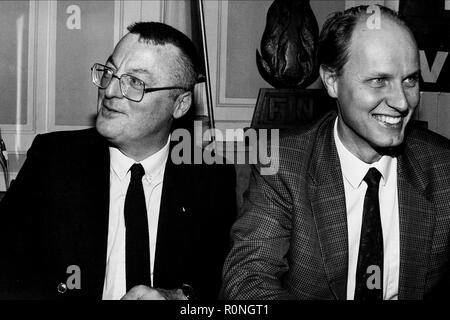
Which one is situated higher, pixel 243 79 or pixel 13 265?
pixel 243 79

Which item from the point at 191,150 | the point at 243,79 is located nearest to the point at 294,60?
the point at 243,79

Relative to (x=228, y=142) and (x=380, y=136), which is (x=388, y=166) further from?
(x=228, y=142)

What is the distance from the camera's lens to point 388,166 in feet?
4.87

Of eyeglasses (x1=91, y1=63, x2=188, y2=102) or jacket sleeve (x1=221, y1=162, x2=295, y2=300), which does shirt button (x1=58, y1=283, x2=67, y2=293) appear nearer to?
jacket sleeve (x1=221, y1=162, x2=295, y2=300)

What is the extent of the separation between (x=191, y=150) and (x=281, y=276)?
0.55 metres

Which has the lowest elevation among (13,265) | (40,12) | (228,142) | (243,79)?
(13,265)

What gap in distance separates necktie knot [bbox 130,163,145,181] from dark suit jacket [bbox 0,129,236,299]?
0.07m

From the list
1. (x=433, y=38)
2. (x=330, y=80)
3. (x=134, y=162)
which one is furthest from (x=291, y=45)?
(x=134, y=162)

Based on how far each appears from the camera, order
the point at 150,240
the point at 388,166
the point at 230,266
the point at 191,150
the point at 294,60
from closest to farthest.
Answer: the point at 230,266 < the point at 388,166 < the point at 150,240 < the point at 191,150 < the point at 294,60

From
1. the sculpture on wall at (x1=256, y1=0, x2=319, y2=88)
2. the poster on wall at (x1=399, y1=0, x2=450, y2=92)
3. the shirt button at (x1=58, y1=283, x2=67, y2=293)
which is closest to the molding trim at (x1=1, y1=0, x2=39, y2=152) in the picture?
the sculpture on wall at (x1=256, y1=0, x2=319, y2=88)

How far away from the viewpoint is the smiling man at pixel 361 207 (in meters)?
1.38

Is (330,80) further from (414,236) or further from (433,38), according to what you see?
(433,38)

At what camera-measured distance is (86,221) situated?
5.10 feet

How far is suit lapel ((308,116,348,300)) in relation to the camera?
1.38 m
